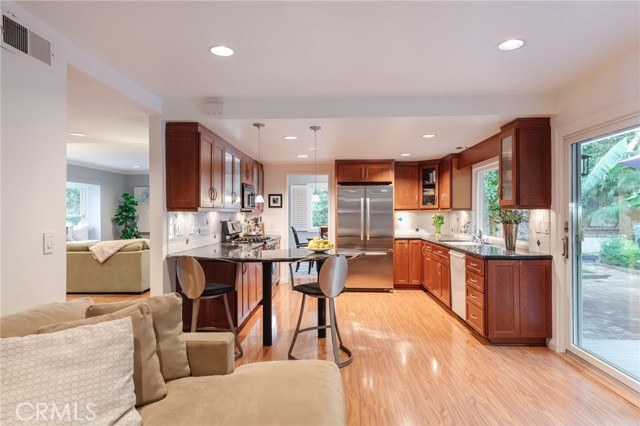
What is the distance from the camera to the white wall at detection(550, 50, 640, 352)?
249 centimetres

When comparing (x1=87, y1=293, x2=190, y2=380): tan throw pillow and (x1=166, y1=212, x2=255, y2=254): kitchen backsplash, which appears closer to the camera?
(x1=87, y1=293, x2=190, y2=380): tan throw pillow

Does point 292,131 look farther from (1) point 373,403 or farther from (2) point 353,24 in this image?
(1) point 373,403

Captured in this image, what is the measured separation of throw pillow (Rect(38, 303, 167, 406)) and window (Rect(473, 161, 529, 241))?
14.2 feet

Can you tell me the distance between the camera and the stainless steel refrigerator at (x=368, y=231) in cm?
578

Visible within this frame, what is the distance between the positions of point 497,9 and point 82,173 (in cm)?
852

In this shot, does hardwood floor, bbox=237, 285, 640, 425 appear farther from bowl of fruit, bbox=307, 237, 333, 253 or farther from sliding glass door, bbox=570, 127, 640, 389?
bowl of fruit, bbox=307, 237, 333, 253

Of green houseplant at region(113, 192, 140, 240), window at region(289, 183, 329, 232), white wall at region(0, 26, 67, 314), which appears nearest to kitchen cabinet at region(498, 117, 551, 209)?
white wall at region(0, 26, 67, 314)

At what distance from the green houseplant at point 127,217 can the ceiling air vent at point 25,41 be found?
742 centimetres

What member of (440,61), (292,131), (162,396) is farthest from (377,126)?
(162,396)

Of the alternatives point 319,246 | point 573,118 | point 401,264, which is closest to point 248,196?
point 319,246

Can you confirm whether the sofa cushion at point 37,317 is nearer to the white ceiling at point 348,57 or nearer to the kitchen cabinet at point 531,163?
the white ceiling at point 348,57

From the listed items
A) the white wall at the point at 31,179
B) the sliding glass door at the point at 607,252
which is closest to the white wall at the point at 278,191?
the sliding glass door at the point at 607,252

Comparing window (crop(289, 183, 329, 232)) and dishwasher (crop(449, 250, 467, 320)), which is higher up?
window (crop(289, 183, 329, 232))

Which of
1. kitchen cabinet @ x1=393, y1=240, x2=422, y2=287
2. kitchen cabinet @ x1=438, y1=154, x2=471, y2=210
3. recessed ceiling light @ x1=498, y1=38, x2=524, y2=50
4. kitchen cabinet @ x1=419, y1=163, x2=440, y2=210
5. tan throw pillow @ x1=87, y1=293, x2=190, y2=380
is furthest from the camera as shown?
kitchen cabinet @ x1=419, y1=163, x2=440, y2=210
